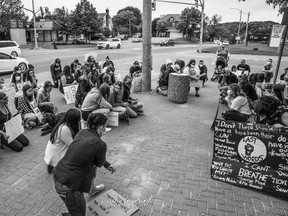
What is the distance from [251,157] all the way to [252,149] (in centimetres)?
15

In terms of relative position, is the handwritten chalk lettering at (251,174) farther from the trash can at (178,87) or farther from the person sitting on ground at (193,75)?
the person sitting on ground at (193,75)

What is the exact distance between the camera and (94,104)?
632 cm

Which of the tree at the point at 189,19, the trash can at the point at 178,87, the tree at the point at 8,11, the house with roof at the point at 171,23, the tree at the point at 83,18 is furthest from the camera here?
the house with roof at the point at 171,23

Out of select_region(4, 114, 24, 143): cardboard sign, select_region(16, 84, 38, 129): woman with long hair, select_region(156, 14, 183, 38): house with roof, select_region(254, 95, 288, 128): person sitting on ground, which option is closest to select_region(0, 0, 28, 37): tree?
select_region(16, 84, 38, 129): woman with long hair

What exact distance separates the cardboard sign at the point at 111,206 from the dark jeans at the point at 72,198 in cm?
65

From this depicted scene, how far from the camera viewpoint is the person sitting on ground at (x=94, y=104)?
6238 millimetres

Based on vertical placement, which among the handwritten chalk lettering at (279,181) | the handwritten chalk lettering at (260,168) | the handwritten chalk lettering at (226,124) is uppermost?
the handwritten chalk lettering at (226,124)

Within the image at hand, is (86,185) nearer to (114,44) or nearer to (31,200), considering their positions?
(31,200)

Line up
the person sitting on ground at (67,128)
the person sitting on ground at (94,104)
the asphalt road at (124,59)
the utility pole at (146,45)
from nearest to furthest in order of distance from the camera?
the person sitting on ground at (67,128) < the person sitting on ground at (94,104) < the utility pole at (146,45) < the asphalt road at (124,59)

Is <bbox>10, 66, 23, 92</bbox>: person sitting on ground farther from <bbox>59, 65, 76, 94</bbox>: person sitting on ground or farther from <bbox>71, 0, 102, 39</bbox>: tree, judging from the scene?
<bbox>71, 0, 102, 39</bbox>: tree

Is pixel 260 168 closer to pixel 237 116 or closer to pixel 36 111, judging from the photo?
pixel 237 116

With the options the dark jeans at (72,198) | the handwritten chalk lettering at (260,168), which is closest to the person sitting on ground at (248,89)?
the handwritten chalk lettering at (260,168)

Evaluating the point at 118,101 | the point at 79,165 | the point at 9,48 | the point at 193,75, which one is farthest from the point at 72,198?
the point at 9,48

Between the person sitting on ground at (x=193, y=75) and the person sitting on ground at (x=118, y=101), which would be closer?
the person sitting on ground at (x=118, y=101)
